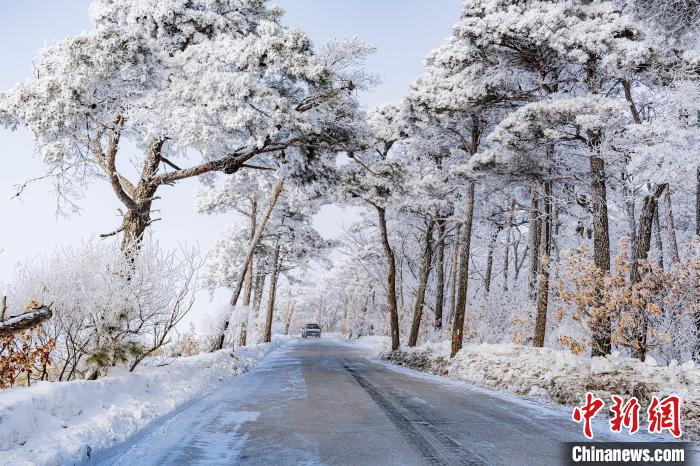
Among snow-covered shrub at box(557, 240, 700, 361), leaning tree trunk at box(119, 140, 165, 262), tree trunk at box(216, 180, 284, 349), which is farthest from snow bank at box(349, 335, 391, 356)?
leaning tree trunk at box(119, 140, 165, 262)

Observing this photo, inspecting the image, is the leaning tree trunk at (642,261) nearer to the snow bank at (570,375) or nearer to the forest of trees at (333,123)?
the forest of trees at (333,123)

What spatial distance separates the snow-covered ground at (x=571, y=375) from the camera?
279 inches

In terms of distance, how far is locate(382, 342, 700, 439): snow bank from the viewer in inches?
279

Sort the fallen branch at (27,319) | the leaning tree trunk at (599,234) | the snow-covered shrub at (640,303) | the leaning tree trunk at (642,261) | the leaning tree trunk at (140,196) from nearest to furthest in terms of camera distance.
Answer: the fallen branch at (27,319) < the snow-covered shrub at (640,303) < the leaning tree trunk at (642,261) < the leaning tree trunk at (599,234) < the leaning tree trunk at (140,196)

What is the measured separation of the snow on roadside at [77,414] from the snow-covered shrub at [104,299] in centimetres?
52

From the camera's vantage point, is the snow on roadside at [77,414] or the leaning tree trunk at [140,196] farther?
the leaning tree trunk at [140,196]

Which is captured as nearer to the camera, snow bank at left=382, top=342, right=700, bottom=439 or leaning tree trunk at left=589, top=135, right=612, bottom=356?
snow bank at left=382, top=342, right=700, bottom=439

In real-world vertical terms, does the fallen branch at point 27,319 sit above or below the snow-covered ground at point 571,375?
above

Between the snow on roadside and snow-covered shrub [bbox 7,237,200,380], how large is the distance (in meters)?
0.52

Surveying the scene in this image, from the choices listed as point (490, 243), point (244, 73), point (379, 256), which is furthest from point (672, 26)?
point (379, 256)

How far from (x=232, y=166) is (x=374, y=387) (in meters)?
6.17

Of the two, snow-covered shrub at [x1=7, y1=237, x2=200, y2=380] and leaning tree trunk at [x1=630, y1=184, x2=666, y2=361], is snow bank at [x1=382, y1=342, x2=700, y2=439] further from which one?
snow-covered shrub at [x1=7, y1=237, x2=200, y2=380]

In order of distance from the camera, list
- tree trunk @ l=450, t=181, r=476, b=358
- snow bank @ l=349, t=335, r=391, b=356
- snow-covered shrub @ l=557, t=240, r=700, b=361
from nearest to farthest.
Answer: snow-covered shrub @ l=557, t=240, r=700, b=361 < tree trunk @ l=450, t=181, r=476, b=358 < snow bank @ l=349, t=335, r=391, b=356

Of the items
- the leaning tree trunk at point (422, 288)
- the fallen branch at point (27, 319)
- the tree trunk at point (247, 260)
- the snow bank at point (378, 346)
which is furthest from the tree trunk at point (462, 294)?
the fallen branch at point (27, 319)
